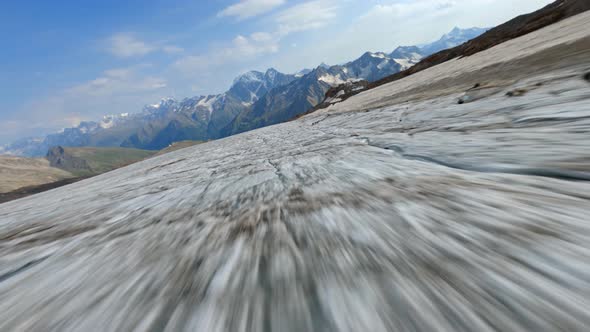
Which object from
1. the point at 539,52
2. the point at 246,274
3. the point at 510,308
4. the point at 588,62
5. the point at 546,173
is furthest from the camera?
the point at 539,52

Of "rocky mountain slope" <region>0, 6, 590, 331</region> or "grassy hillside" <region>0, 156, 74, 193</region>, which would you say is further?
"grassy hillside" <region>0, 156, 74, 193</region>

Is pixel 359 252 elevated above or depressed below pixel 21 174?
below

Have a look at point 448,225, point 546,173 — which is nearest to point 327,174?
point 448,225

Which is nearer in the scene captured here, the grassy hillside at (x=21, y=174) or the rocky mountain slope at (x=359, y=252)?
the rocky mountain slope at (x=359, y=252)

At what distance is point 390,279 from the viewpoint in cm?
72

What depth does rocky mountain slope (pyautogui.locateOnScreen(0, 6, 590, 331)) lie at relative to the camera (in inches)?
24.3

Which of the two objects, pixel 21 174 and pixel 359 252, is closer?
pixel 359 252

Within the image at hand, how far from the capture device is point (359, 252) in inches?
35.2

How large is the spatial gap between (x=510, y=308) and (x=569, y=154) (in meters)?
1.19

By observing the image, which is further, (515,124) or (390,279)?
(515,124)

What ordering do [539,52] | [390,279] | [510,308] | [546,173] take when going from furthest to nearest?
[539,52], [546,173], [390,279], [510,308]

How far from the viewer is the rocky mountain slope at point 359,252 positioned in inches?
24.3

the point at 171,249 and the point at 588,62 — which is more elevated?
the point at 588,62

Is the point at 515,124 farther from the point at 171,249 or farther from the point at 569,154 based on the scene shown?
the point at 171,249
